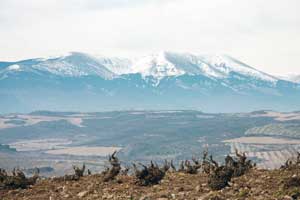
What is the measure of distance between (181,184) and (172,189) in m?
1.41

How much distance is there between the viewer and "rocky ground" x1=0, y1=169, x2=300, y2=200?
20.6 meters

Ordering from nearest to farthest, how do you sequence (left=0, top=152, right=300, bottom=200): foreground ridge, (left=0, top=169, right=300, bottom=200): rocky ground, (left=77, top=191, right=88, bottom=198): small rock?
(left=0, top=169, right=300, bottom=200): rocky ground, (left=0, top=152, right=300, bottom=200): foreground ridge, (left=77, top=191, right=88, bottom=198): small rock

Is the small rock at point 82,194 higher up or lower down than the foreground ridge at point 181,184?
lower down

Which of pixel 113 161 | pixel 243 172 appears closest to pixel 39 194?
pixel 113 161

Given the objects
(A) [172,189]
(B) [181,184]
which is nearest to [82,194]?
(A) [172,189]

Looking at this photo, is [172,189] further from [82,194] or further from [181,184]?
[82,194]

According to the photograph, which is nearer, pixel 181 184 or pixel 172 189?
pixel 172 189

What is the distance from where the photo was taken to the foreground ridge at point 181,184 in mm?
20984

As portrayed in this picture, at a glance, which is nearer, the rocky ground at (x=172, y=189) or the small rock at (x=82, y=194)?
the rocky ground at (x=172, y=189)

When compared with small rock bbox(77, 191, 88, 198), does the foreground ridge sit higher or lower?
higher

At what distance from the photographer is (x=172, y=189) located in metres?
23.9

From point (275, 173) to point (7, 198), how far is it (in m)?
11.4

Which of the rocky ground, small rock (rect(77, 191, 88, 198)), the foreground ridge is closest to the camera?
the rocky ground

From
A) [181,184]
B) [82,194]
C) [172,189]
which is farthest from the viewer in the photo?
[181,184]
